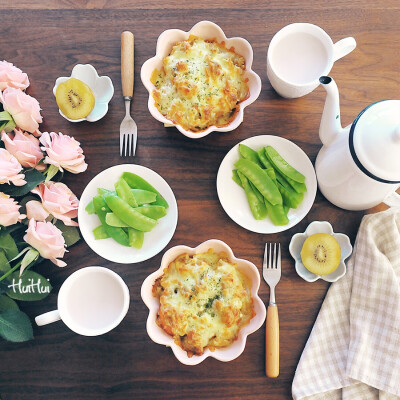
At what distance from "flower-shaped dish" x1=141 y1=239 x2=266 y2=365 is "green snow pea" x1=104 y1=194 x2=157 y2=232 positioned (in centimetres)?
16

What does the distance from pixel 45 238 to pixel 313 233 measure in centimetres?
103

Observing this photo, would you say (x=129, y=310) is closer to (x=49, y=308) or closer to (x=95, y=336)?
(x=95, y=336)

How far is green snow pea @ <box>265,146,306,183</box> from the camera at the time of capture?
179cm

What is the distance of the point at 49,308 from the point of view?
5.85 feet

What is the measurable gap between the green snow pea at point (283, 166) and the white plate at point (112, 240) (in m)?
0.42

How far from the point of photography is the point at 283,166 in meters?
1.81

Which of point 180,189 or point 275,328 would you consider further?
point 180,189

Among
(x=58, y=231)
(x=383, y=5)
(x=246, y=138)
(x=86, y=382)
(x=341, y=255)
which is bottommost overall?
(x=86, y=382)

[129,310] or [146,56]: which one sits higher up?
[146,56]

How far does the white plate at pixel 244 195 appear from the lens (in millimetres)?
1791

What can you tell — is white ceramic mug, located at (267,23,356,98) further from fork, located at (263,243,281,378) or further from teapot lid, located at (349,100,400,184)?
fork, located at (263,243,281,378)

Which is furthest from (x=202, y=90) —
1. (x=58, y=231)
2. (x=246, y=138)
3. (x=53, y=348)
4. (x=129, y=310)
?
(x=53, y=348)

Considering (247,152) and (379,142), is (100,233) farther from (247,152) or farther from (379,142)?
(379,142)

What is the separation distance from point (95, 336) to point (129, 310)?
167 millimetres
